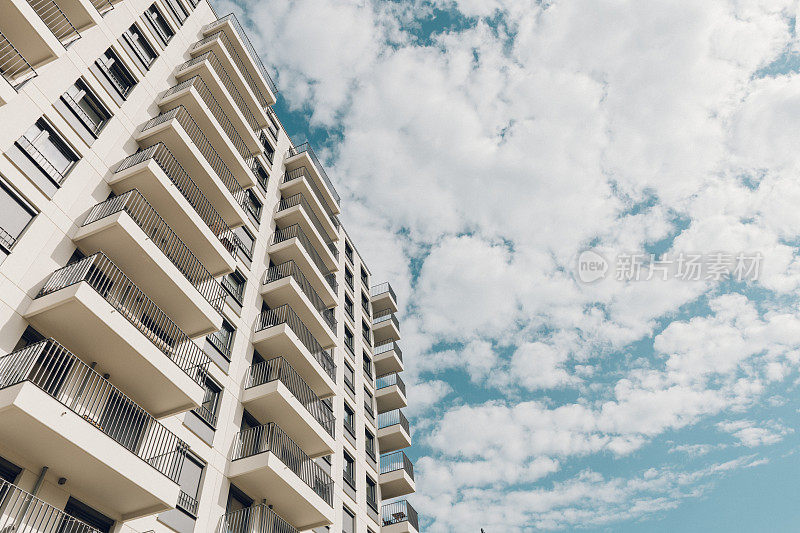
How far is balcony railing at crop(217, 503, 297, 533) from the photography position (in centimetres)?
1623

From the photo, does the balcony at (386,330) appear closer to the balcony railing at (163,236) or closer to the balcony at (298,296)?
the balcony at (298,296)

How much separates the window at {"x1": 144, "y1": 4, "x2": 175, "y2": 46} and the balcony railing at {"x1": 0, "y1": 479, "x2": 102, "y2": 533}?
18.6 meters

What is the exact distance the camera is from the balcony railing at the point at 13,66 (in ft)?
45.1

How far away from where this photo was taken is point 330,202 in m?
35.2

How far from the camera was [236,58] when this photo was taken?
2841 centimetres

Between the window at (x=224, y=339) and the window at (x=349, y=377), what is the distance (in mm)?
9555

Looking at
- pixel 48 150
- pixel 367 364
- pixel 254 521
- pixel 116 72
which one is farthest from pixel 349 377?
pixel 48 150

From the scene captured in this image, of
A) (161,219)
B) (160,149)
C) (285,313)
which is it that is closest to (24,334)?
(161,219)

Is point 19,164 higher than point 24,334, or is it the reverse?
point 19,164

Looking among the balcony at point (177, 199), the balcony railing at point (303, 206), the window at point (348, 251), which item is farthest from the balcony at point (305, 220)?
the balcony at point (177, 199)

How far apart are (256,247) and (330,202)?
36.4ft

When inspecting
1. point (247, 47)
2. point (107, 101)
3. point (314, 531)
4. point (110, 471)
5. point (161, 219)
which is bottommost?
point (110, 471)

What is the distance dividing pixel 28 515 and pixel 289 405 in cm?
971

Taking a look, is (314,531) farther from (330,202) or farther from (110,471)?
(330,202)
